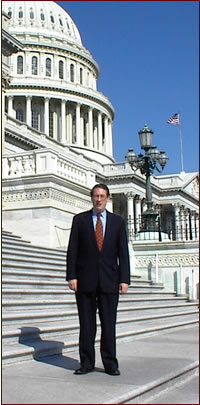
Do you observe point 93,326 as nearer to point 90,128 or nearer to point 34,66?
point 90,128

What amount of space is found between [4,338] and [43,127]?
71589mm

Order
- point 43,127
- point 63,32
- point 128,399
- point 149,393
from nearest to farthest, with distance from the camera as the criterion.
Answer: point 128,399, point 149,393, point 43,127, point 63,32

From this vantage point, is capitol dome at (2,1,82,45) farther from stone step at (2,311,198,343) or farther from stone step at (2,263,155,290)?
stone step at (2,311,198,343)

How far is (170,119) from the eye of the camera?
46062mm

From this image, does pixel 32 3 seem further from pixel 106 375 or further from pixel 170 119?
pixel 106 375

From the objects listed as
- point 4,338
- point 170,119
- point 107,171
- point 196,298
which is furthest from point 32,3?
point 4,338

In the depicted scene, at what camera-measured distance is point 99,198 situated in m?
5.57

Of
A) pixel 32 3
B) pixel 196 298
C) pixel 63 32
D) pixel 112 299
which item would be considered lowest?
pixel 196 298

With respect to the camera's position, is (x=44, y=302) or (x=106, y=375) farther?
(x=44, y=302)

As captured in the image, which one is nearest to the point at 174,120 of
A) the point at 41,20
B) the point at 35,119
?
the point at 35,119

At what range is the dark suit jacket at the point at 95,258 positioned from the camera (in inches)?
217

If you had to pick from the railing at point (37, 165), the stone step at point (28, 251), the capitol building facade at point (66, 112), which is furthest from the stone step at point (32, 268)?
the capitol building facade at point (66, 112)

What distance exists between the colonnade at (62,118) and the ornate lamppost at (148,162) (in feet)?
180

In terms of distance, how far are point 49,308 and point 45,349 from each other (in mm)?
2718
